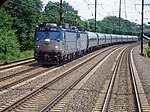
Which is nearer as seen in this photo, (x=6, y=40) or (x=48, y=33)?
(x=48, y=33)

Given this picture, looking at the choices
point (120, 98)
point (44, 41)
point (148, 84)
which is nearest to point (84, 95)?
point (120, 98)

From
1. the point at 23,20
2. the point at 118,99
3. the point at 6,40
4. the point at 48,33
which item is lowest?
the point at 118,99

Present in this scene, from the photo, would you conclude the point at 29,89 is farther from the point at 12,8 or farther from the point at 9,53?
the point at 12,8

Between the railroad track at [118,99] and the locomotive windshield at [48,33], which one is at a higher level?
the locomotive windshield at [48,33]

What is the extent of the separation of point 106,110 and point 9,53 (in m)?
25.0

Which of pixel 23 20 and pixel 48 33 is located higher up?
pixel 23 20

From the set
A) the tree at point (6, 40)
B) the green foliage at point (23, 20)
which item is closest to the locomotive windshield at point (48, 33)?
the tree at point (6, 40)

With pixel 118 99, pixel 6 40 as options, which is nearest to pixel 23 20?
pixel 6 40

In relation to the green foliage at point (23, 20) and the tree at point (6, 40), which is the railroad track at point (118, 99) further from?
the green foliage at point (23, 20)

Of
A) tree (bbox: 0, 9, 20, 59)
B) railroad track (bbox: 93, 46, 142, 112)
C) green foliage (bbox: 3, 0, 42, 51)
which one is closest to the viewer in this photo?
railroad track (bbox: 93, 46, 142, 112)

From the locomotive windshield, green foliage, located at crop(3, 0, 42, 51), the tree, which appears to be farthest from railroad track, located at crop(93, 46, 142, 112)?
green foliage, located at crop(3, 0, 42, 51)

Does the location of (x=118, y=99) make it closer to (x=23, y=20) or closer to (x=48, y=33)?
(x=48, y=33)

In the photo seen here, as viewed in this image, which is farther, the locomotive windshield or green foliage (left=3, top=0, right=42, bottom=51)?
green foliage (left=3, top=0, right=42, bottom=51)

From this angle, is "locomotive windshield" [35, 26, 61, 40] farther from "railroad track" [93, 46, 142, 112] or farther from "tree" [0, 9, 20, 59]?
"railroad track" [93, 46, 142, 112]
